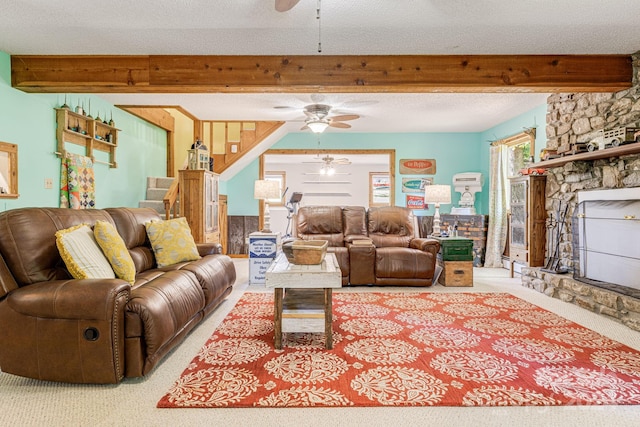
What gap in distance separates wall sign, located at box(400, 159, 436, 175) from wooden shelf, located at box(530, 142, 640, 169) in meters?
2.70

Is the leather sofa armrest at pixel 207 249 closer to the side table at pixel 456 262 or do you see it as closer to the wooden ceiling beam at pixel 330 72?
the wooden ceiling beam at pixel 330 72

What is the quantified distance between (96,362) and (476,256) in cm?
571

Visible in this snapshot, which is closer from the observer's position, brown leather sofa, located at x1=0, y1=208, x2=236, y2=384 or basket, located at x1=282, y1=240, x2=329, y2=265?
brown leather sofa, located at x1=0, y1=208, x2=236, y2=384

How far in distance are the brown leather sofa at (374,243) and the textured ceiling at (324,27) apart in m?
2.27

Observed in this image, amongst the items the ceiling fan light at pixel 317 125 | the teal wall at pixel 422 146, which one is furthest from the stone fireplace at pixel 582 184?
the ceiling fan light at pixel 317 125

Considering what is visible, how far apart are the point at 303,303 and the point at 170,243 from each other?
1425 millimetres

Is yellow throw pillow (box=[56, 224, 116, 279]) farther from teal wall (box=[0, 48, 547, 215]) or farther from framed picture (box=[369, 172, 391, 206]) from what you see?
framed picture (box=[369, 172, 391, 206])

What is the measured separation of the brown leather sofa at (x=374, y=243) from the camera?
4512 millimetres

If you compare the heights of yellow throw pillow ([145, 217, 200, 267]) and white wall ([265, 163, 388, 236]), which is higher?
white wall ([265, 163, 388, 236])

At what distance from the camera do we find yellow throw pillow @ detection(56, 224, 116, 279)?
2213 millimetres

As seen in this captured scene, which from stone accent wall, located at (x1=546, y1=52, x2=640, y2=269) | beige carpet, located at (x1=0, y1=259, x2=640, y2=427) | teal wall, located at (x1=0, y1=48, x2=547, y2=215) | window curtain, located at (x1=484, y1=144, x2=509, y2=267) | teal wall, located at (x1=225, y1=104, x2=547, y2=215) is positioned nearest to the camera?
beige carpet, located at (x1=0, y1=259, x2=640, y2=427)

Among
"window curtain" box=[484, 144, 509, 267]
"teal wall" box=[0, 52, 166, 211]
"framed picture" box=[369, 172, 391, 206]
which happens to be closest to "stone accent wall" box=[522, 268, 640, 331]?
"window curtain" box=[484, 144, 509, 267]

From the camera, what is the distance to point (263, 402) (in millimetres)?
1876

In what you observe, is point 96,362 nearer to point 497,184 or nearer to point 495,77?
point 495,77
